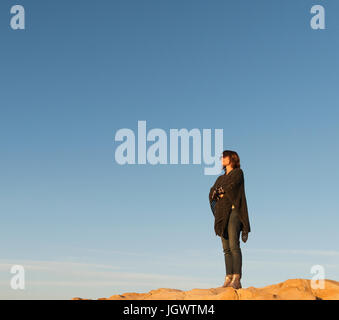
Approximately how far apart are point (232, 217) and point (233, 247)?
26.1 inches

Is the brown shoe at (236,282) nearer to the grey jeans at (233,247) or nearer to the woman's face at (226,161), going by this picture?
the grey jeans at (233,247)

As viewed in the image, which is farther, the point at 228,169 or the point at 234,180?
the point at 228,169

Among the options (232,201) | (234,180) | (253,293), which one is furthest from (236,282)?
(234,180)

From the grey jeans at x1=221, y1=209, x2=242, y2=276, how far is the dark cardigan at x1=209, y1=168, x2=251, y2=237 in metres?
0.11

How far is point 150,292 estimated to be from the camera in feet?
39.9

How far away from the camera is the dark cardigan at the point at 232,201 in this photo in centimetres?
1126

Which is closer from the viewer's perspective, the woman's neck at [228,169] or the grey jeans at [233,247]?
the grey jeans at [233,247]

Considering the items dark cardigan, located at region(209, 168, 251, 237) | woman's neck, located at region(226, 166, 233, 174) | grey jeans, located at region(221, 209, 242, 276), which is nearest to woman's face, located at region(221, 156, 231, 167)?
woman's neck, located at region(226, 166, 233, 174)

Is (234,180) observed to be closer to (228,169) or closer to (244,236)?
(228,169)

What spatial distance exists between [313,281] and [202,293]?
348cm

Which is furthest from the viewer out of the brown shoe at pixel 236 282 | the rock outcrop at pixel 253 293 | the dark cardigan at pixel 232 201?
the dark cardigan at pixel 232 201

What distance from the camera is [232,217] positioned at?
36.9ft

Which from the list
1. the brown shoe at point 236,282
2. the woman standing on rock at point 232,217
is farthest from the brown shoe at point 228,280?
the brown shoe at point 236,282
